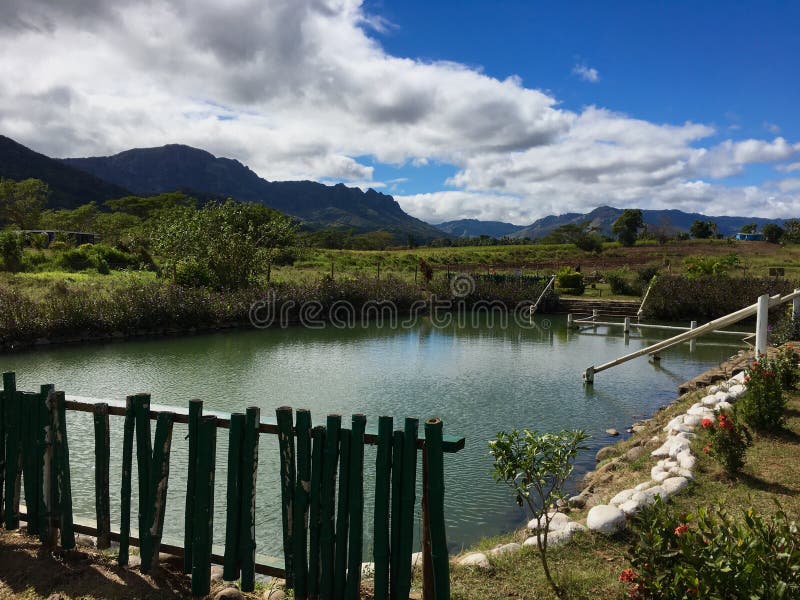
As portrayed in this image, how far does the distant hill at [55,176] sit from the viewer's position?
113750 millimetres

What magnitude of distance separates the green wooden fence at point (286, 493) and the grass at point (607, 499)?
2.06 ft

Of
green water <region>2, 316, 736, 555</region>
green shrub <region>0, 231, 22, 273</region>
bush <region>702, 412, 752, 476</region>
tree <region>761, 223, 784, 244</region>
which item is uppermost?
tree <region>761, 223, 784, 244</region>

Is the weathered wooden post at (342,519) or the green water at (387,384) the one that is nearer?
the weathered wooden post at (342,519)

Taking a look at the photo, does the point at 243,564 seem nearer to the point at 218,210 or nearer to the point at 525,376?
the point at 525,376

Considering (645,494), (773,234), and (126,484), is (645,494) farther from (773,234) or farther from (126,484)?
(773,234)

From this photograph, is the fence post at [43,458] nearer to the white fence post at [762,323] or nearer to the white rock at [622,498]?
the white rock at [622,498]

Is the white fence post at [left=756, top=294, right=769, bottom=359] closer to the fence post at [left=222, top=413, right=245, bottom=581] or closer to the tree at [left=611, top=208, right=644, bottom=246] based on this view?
the fence post at [left=222, top=413, right=245, bottom=581]

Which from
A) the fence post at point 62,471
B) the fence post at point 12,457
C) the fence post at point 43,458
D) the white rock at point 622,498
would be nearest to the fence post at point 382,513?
the fence post at point 62,471

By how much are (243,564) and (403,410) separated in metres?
6.39

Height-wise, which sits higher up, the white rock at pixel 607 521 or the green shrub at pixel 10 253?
the green shrub at pixel 10 253

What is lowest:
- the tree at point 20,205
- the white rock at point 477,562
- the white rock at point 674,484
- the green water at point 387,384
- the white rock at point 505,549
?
the green water at point 387,384

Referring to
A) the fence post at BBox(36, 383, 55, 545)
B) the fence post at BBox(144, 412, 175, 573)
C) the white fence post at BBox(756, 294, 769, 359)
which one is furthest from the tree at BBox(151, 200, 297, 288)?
the fence post at BBox(144, 412, 175, 573)

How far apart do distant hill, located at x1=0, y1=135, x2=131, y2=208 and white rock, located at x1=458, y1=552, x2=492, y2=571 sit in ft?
406

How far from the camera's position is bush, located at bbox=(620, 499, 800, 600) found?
2.29m
